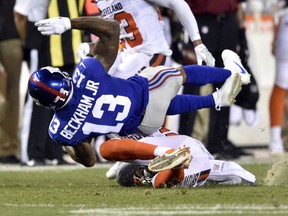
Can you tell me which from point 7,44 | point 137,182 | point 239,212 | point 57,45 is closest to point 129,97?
point 137,182

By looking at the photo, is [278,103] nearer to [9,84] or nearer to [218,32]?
[218,32]

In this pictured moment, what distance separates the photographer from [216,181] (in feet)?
29.8

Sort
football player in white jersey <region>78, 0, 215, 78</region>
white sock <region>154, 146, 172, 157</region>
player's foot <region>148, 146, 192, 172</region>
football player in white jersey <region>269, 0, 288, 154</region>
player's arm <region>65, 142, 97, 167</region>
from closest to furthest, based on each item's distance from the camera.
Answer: player's foot <region>148, 146, 192, 172</region>
white sock <region>154, 146, 172, 157</region>
player's arm <region>65, 142, 97, 167</region>
football player in white jersey <region>78, 0, 215, 78</region>
football player in white jersey <region>269, 0, 288, 154</region>

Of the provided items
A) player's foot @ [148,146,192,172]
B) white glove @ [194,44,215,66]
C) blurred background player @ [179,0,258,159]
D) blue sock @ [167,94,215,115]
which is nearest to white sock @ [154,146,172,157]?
player's foot @ [148,146,192,172]

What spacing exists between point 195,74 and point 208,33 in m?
3.36

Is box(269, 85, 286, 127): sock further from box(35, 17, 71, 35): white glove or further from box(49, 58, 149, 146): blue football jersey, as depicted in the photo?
box(35, 17, 71, 35): white glove

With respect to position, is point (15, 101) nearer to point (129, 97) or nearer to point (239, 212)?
point (129, 97)

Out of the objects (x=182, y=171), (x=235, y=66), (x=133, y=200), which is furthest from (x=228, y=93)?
(x=133, y=200)

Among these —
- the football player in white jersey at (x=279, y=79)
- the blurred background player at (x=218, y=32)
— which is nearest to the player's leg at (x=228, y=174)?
the blurred background player at (x=218, y=32)

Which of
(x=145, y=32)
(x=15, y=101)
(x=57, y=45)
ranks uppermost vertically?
(x=145, y=32)

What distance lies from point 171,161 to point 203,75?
121cm

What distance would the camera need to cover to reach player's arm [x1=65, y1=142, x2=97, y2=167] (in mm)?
8586

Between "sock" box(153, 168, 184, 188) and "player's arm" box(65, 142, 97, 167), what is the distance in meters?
0.52

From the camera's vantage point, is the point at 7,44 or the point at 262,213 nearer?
the point at 262,213
